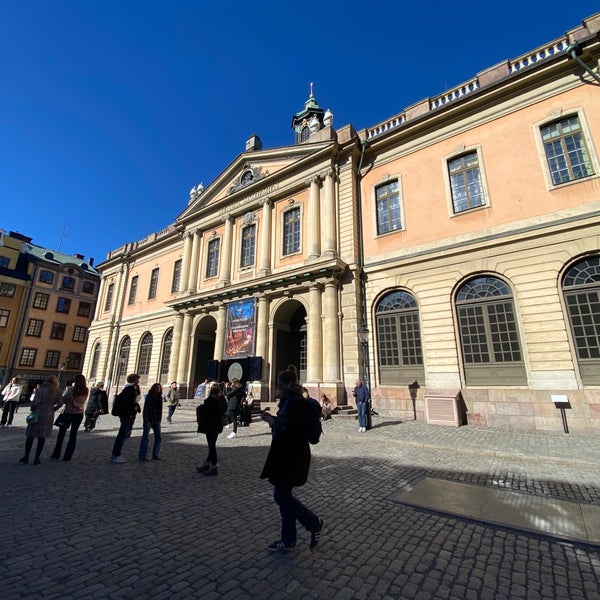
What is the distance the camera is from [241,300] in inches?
731

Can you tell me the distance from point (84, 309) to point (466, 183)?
44.4 m

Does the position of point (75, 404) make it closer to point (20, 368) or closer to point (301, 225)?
point (301, 225)

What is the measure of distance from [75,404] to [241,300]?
463 inches

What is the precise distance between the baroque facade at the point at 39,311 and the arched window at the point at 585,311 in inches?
1624

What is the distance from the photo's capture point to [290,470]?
329 cm

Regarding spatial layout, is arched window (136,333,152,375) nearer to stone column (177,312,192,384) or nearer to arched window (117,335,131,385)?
arched window (117,335,131,385)

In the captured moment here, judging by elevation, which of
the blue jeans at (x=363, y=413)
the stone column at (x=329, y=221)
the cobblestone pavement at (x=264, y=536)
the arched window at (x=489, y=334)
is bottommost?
the cobblestone pavement at (x=264, y=536)

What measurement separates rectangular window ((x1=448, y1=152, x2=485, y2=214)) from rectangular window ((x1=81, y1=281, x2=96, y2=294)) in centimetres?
4395

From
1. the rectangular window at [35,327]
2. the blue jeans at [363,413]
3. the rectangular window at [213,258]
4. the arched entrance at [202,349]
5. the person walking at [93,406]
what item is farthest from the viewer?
the rectangular window at [35,327]

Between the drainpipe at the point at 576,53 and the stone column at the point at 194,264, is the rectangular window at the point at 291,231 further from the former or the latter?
the drainpipe at the point at 576,53

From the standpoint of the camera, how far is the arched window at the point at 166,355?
927 inches

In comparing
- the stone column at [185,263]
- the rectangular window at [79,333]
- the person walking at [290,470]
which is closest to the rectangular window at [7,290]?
the rectangular window at [79,333]

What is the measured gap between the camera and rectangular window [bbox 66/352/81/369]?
1508 inches

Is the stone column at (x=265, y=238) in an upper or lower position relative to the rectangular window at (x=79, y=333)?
upper
